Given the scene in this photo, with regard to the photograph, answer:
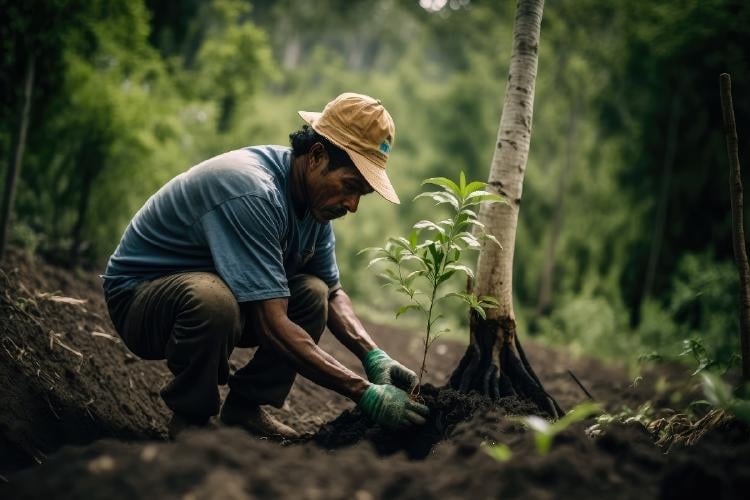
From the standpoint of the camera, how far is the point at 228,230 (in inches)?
83.7

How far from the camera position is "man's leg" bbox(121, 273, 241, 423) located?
2.10m

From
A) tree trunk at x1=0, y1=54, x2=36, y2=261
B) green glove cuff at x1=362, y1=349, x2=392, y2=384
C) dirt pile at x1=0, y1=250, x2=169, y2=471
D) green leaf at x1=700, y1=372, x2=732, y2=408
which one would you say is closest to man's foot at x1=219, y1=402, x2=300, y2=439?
dirt pile at x1=0, y1=250, x2=169, y2=471

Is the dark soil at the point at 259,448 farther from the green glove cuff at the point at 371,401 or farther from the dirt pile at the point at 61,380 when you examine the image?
the green glove cuff at the point at 371,401

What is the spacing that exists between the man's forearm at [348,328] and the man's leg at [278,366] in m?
0.09

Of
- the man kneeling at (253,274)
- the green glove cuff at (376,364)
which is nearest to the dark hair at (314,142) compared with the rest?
the man kneeling at (253,274)

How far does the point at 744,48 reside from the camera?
25.3 feet

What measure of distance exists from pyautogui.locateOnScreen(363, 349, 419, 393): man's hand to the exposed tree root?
0.23 m

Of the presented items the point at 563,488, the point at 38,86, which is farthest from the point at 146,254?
the point at 38,86

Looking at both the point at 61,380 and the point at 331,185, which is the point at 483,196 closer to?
the point at 331,185

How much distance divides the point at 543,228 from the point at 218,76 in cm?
711

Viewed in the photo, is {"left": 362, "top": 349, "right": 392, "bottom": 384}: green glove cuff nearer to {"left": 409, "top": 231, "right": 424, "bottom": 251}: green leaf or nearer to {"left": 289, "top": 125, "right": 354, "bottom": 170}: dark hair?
{"left": 409, "top": 231, "right": 424, "bottom": 251}: green leaf

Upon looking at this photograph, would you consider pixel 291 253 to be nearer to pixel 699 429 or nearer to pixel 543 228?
pixel 699 429

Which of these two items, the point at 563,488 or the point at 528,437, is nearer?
the point at 563,488

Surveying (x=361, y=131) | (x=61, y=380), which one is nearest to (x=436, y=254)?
(x=361, y=131)
